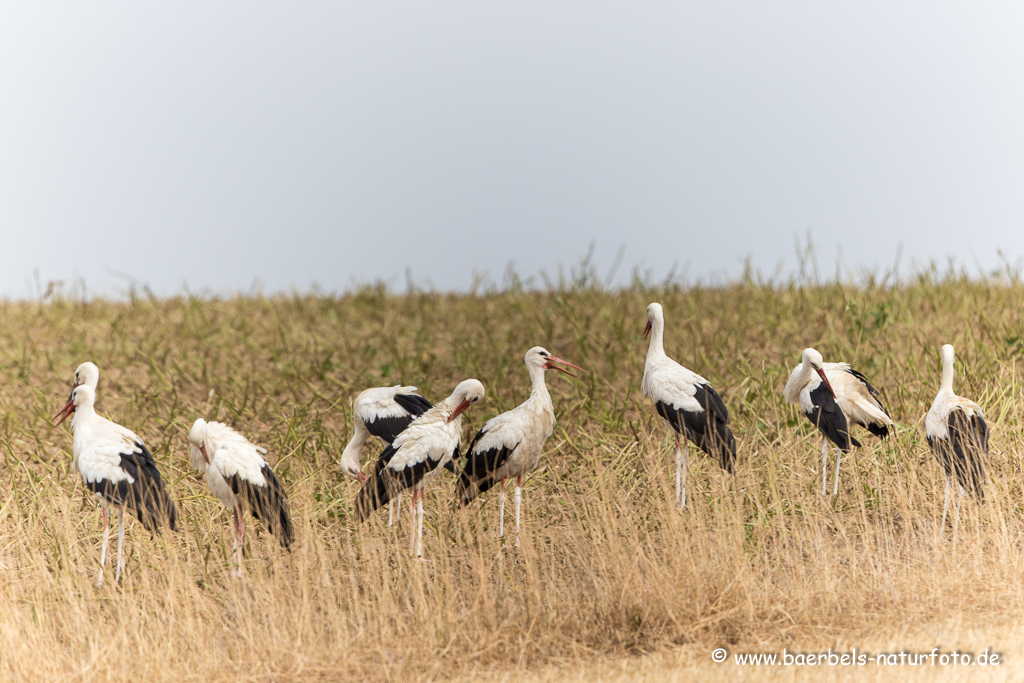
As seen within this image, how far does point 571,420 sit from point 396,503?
2683 mm

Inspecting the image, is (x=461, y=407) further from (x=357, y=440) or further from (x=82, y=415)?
(x=82, y=415)

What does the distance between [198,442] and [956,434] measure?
5.26 m

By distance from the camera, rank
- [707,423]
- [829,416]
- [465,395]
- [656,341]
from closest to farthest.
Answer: [465,395] < [707,423] < [829,416] < [656,341]

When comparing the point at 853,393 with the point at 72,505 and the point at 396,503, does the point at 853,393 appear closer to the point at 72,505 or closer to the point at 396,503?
→ the point at 396,503

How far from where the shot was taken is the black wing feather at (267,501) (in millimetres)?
5074

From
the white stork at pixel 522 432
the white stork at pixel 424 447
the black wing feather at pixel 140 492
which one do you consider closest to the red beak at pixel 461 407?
the white stork at pixel 424 447

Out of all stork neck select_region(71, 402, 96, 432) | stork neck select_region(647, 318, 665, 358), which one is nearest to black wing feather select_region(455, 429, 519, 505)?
stork neck select_region(647, 318, 665, 358)

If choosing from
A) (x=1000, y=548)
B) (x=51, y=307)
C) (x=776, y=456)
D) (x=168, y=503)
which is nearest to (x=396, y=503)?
(x=168, y=503)

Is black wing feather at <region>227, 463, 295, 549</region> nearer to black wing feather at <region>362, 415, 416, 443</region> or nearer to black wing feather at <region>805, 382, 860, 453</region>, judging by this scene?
black wing feather at <region>362, 415, 416, 443</region>

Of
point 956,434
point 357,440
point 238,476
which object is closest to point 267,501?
point 238,476

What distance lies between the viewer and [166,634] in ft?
16.9

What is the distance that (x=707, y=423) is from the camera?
19.0 feet

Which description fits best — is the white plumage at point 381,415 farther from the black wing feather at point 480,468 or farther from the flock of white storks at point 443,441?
the black wing feather at point 480,468

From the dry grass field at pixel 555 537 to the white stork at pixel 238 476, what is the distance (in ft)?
0.82
